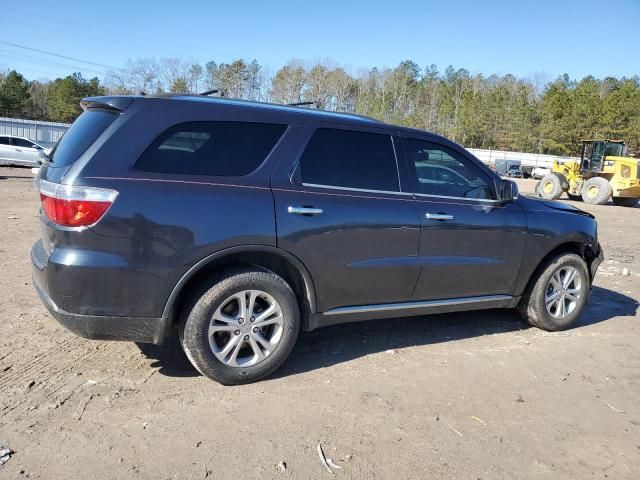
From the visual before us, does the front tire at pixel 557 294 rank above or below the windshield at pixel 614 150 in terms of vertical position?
below

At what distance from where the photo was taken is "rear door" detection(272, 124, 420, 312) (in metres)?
3.66

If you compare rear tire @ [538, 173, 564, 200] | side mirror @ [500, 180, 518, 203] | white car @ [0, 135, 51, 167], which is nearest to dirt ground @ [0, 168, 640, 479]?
side mirror @ [500, 180, 518, 203]

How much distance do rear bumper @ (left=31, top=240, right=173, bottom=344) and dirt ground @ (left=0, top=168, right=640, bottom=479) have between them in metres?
0.40

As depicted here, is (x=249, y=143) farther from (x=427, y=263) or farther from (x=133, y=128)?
(x=427, y=263)

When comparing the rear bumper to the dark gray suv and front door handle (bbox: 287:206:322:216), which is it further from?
front door handle (bbox: 287:206:322:216)

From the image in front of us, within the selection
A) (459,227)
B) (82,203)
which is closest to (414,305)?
(459,227)

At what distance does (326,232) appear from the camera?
3727mm

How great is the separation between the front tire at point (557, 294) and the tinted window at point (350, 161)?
76.5 inches

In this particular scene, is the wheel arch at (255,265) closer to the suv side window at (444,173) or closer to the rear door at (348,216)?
the rear door at (348,216)

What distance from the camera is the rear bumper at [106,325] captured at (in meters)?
3.25

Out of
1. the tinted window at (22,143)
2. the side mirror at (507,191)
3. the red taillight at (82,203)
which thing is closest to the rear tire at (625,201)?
the side mirror at (507,191)

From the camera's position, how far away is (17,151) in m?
24.0

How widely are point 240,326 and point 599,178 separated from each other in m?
21.9

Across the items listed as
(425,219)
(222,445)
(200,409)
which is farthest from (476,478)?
(425,219)
